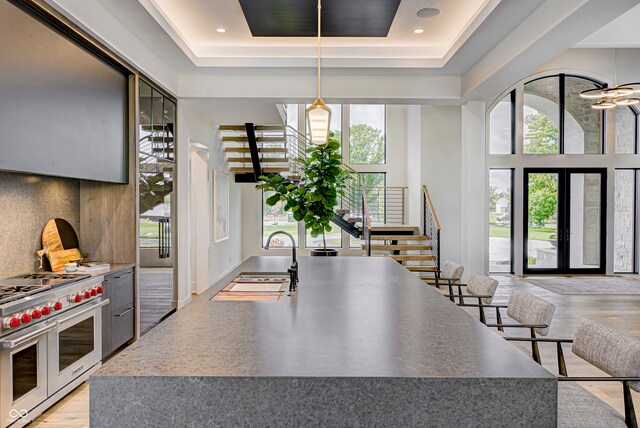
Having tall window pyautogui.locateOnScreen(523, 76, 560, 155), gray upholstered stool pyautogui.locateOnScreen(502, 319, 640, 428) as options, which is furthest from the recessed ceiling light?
tall window pyautogui.locateOnScreen(523, 76, 560, 155)

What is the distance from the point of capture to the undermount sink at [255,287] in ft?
7.88

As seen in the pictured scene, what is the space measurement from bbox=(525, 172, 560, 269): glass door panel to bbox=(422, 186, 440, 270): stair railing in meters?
2.62

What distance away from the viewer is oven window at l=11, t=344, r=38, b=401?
2367mm

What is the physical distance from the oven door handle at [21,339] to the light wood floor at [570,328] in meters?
0.62

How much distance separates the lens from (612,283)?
736 cm

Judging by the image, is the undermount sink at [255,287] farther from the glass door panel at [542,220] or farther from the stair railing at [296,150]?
the glass door panel at [542,220]

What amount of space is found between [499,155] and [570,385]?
7184mm

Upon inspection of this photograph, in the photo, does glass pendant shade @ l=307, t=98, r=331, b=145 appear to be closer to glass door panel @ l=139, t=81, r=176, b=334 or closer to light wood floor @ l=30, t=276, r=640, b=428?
glass door panel @ l=139, t=81, r=176, b=334

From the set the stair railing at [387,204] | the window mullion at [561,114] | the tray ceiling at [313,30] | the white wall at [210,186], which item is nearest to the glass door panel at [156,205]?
the white wall at [210,186]

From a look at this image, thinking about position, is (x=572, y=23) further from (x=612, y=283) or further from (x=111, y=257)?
(x=612, y=283)

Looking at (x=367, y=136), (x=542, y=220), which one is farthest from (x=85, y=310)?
(x=542, y=220)

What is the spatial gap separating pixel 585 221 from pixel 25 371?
939cm

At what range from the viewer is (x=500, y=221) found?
856 centimetres

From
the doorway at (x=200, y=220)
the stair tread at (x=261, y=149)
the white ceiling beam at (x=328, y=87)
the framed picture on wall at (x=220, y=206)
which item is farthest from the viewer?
the stair tread at (x=261, y=149)
